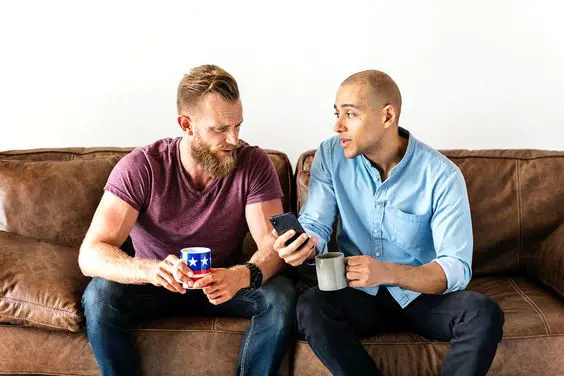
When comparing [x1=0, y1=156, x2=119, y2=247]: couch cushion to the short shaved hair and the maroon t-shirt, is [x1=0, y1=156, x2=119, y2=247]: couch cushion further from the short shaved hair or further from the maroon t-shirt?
the short shaved hair

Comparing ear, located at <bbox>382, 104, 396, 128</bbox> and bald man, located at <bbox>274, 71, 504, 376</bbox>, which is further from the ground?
ear, located at <bbox>382, 104, 396, 128</bbox>

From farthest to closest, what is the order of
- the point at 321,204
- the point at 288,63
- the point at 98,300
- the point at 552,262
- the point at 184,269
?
the point at 288,63
the point at 552,262
the point at 321,204
the point at 98,300
the point at 184,269

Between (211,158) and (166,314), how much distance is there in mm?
523

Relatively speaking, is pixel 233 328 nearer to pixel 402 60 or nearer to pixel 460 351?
pixel 460 351

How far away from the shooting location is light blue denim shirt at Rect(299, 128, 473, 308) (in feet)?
7.50

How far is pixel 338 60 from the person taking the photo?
3115 mm

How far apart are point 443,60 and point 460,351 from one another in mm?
1469

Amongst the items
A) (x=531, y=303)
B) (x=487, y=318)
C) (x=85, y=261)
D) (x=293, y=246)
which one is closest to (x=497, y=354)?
(x=487, y=318)

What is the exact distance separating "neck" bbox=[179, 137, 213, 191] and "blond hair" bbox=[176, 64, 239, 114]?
0.48 feet

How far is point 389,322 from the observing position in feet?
7.60

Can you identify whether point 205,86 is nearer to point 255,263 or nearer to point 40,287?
point 255,263

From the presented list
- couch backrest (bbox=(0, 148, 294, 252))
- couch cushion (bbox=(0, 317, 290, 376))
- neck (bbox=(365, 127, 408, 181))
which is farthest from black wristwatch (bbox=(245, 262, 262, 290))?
couch backrest (bbox=(0, 148, 294, 252))

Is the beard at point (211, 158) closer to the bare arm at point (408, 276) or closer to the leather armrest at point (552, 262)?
the bare arm at point (408, 276)

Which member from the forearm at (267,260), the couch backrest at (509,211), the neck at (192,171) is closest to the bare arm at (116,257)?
the neck at (192,171)
